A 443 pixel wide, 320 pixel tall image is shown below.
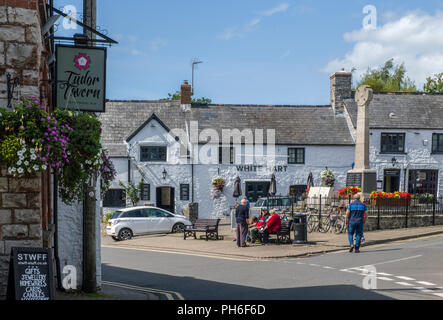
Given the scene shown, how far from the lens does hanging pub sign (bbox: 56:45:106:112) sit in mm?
9867

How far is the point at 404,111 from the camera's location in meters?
36.6

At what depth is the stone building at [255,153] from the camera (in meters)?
35.0

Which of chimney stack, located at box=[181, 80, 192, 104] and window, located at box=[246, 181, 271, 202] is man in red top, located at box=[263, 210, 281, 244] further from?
chimney stack, located at box=[181, 80, 192, 104]

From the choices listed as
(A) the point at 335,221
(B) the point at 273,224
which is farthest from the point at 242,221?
(A) the point at 335,221

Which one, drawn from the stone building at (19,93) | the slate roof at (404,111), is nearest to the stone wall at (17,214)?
the stone building at (19,93)

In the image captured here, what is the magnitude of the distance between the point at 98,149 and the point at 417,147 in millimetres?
31269

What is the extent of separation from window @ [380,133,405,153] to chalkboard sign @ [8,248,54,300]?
31016 millimetres

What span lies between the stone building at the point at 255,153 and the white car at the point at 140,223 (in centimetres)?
969

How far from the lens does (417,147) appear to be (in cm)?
3547

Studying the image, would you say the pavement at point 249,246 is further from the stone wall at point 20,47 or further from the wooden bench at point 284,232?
the stone wall at point 20,47

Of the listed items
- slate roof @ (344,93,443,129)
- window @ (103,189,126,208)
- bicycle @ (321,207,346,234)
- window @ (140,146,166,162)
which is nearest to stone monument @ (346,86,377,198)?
bicycle @ (321,207,346,234)

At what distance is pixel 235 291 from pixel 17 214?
5.01 meters
